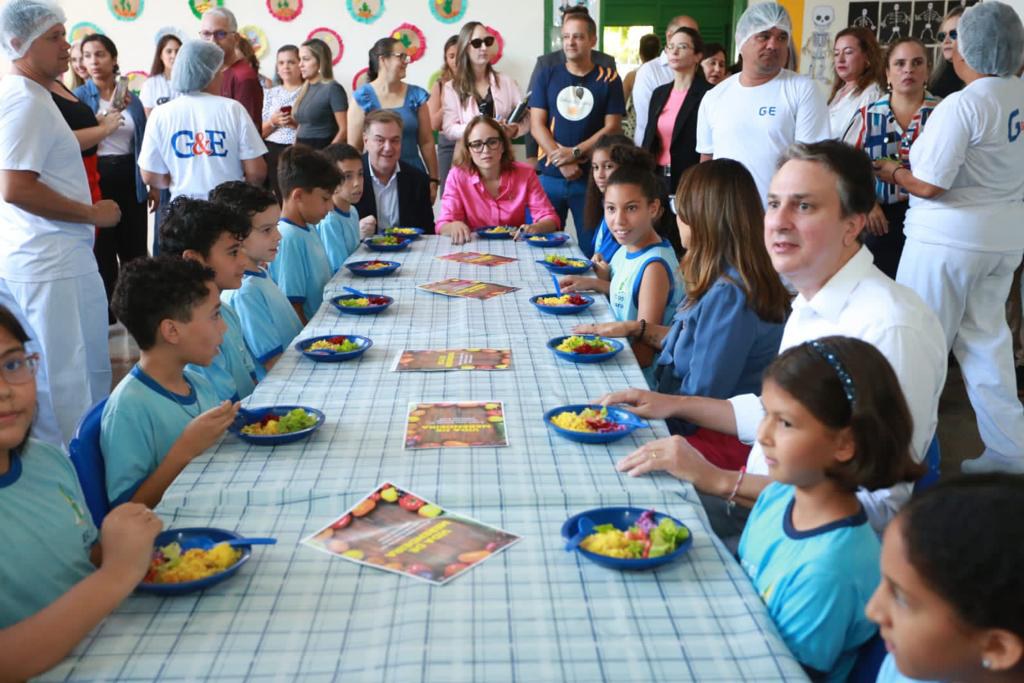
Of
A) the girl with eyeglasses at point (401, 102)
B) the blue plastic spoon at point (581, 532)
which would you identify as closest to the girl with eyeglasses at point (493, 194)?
the girl with eyeglasses at point (401, 102)

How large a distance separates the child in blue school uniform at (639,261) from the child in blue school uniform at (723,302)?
44 cm

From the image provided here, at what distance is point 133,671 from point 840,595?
3.00 feet

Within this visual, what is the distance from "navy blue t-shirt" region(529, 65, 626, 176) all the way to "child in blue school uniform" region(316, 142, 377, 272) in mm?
1406

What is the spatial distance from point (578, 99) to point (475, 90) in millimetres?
880

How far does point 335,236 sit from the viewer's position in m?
4.15

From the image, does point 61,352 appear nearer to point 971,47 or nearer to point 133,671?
point 133,671

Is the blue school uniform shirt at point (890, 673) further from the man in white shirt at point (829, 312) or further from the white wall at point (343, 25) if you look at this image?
the white wall at point (343, 25)

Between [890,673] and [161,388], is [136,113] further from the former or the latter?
[890,673]

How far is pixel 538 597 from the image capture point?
4.11 feet

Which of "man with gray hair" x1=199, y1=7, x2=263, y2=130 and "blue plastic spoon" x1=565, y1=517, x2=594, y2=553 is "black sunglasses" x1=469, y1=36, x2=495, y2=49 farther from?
"blue plastic spoon" x1=565, y1=517, x2=594, y2=553

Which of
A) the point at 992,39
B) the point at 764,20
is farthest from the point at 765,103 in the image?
the point at 992,39

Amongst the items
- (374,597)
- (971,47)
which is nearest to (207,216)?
(374,597)

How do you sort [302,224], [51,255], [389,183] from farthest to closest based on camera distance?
[389,183]
[302,224]
[51,255]

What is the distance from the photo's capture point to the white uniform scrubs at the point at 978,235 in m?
3.25
